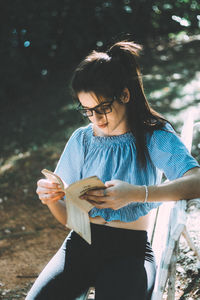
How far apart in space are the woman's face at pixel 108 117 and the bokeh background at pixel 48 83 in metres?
1.58

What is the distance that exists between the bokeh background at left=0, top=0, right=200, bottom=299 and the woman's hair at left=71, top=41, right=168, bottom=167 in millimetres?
1676

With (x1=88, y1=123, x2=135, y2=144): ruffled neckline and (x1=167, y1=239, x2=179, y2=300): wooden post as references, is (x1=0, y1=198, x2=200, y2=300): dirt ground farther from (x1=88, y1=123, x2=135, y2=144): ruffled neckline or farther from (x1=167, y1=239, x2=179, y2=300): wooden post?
(x1=88, y1=123, x2=135, y2=144): ruffled neckline

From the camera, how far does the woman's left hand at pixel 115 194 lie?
148 cm

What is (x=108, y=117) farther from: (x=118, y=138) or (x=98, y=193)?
(x=98, y=193)

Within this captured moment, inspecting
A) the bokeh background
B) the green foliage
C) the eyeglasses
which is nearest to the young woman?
the eyeglasses

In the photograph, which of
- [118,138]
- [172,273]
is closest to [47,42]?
[118,138]

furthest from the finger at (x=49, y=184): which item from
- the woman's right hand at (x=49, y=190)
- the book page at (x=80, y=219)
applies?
the book page at (x=80, y=219)

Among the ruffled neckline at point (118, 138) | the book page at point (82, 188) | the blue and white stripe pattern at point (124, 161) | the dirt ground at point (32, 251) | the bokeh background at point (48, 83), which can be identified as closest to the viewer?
the book page at point (82, 188)

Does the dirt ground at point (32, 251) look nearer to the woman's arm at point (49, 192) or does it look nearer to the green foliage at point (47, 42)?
the woman's arm at point (49, 192)

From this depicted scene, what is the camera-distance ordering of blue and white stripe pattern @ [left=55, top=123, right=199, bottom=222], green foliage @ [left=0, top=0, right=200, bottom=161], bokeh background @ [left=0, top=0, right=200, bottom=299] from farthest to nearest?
green foliage @ [left=0, top=0, right=200, bottom=161] < bokeh background @ [left=0, top=0, right=200, bottom=299] < blue and white stripe pattern @ [left=55, top=123, right=199, bottom=222]

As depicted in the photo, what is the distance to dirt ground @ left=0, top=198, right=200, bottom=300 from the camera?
2.46 m

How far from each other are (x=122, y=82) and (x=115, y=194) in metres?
0.55

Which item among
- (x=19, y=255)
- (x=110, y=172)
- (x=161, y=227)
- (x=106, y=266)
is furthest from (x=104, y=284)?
(x=19, y=255)

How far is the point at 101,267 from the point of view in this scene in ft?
5.42
